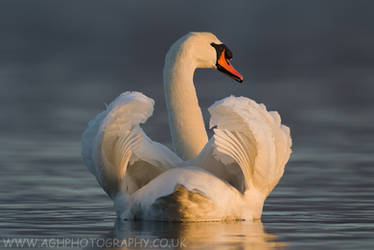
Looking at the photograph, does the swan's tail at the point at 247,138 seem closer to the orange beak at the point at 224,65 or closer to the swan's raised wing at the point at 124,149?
the swan's raised wing at the point at 124,149

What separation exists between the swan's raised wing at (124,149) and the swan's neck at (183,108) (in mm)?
635

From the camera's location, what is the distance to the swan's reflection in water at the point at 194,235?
8808 mm

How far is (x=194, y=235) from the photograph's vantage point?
9.35 m

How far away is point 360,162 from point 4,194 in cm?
503

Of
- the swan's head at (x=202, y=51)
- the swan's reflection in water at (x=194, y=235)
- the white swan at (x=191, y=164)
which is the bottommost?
the swan's reflection in water at (x=194, y=235)

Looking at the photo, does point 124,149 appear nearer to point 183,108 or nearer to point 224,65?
point 183,108

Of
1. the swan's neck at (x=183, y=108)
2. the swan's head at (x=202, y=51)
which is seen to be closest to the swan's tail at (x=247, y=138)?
the swan's neck at (x=183, y=108)

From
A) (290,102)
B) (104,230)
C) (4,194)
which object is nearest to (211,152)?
(104,230)

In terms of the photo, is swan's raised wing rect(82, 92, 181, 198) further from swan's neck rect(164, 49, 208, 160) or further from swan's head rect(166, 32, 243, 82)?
swan's head rect(166, 32, 243, 82)

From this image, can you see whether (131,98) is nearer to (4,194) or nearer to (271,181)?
(271,181)

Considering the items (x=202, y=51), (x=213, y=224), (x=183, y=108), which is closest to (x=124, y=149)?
(x=213, y=224)

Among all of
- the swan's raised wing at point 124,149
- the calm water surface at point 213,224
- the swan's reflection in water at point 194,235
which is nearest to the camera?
the swan's reflection in water at point 194,235

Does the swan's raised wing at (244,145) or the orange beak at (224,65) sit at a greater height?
the orange beak at (224,65)

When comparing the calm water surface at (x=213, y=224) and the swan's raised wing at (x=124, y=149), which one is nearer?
the calm water surface at (x=213, y=224)
